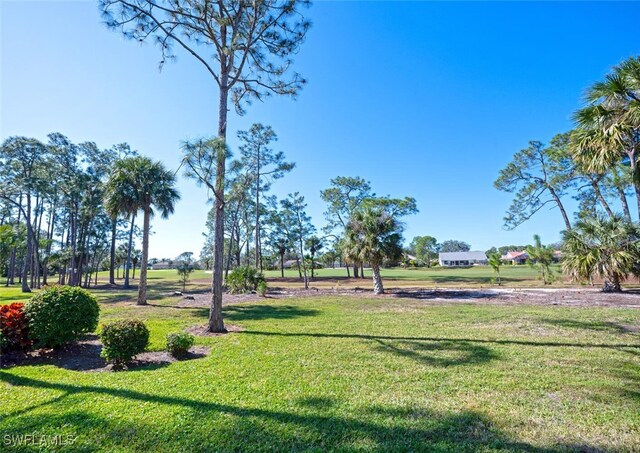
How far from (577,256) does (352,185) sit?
91.3 ft

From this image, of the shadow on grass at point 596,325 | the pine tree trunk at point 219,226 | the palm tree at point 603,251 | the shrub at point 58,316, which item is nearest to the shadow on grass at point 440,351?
the shadow on grass at point 596,325

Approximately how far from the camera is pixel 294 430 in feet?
10.8

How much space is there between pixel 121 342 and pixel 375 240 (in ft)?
49.1

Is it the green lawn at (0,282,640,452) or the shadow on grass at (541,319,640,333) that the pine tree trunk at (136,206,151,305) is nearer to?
the green lawn at (0,282,640,452)

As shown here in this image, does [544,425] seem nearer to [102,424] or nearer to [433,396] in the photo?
[433,396]


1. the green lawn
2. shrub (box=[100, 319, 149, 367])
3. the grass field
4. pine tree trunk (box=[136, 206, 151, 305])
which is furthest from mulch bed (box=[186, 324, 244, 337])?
the grass field

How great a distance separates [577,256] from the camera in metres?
15.0

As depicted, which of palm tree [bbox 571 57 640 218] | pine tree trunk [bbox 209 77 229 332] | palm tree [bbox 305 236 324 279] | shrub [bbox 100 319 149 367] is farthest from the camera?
palm tree [bbox 305 236 324 279]

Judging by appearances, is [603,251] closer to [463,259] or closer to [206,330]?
[206,330]

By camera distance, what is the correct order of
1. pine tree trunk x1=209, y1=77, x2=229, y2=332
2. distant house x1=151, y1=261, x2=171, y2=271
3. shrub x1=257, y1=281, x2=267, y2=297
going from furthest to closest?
distant house x1=151, y1=261, x2=171, y2=271, shrub x1=257, y1=281, x2=267, y2=297, pine tree trunk x1=209, y1=77, x2=229, y2=332

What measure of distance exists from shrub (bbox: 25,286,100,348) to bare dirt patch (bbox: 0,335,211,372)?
12.1 inches

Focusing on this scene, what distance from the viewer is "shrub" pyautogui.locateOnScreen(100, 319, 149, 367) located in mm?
5574

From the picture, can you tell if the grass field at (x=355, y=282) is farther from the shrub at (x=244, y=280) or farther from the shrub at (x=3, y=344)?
the shrub at (x=3, y=344)

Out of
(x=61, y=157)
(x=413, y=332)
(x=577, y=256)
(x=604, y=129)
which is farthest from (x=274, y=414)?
(x=61, y=157)
